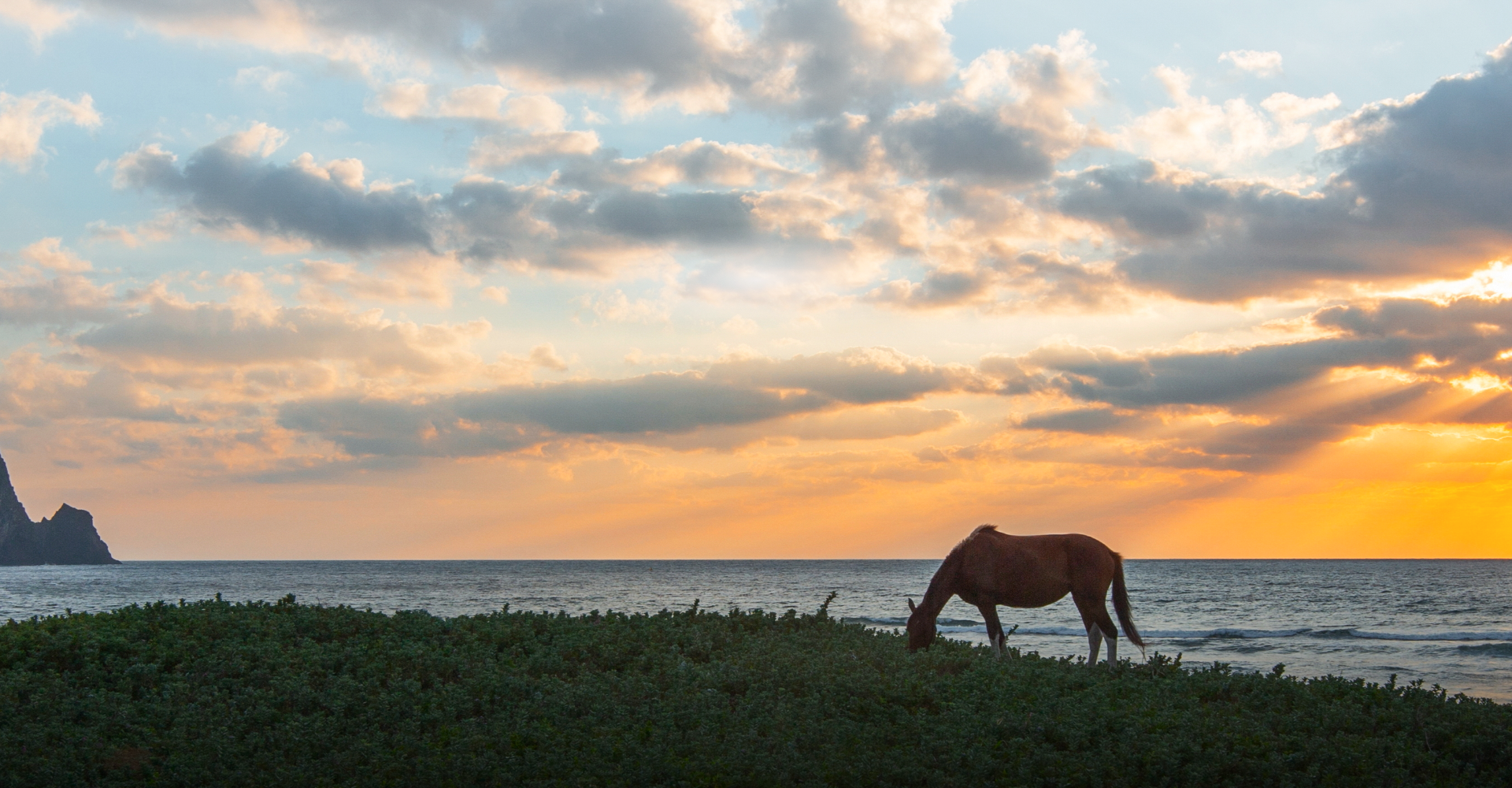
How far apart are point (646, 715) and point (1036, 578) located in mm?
7790

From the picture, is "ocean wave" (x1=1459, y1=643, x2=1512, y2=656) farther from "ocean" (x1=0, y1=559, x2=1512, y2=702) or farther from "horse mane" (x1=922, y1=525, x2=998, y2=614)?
"horse mane" (x1=922, y1=525, x2=998, y2=614)

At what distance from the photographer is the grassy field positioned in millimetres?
8203

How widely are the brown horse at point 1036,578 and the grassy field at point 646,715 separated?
115 cm

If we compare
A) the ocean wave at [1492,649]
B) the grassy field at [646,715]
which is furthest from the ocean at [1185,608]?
the grassy field at [646,715]

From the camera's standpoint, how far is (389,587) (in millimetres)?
87000

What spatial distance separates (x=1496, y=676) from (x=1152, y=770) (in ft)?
73.7

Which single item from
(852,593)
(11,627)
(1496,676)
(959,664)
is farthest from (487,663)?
(852,593)

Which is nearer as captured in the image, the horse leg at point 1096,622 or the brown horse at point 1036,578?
the horse leg at point 1096,622

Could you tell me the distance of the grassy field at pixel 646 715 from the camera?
820 centimetres

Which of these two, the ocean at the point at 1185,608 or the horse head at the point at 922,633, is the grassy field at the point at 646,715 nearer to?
the horse head at the point at 922,633

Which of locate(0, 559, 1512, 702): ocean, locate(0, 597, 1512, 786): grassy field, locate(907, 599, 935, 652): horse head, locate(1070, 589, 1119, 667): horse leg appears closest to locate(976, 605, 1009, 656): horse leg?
locate(0, 597, 1512, 786): grassy field

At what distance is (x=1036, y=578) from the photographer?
50.3 ft

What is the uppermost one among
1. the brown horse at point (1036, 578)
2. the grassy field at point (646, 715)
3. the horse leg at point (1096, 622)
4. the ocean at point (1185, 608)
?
the brown horse at point (1036, 578)

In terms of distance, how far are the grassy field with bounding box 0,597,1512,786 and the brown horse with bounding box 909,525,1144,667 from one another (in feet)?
3.76
